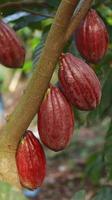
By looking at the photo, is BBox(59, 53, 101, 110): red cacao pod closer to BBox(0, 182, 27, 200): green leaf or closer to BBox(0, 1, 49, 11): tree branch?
BBox(0, 182, 27, 200): green leaf

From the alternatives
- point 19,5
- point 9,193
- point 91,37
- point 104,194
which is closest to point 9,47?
point 91,37

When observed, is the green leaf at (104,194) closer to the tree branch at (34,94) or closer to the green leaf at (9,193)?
the tree branch at (34,94)

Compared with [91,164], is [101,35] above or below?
above

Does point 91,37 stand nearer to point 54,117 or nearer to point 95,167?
point 54,117

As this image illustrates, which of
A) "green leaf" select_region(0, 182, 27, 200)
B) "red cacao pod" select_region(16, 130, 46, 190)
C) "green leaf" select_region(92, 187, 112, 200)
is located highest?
"green leaf" select_region(0, 182, 27, 200)

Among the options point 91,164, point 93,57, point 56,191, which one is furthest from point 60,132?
point 56,191

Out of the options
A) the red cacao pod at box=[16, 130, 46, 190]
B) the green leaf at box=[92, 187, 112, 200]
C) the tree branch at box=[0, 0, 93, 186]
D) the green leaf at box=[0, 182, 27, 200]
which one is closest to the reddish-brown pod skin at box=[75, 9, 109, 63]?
the tree branch at box=[0, 0, 93, 186]

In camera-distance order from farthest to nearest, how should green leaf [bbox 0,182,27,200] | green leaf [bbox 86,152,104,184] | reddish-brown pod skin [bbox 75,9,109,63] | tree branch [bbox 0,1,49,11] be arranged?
green leaf [bbox 86,152,104,184], tree branch [bbox 0,1,49,11], reddish-brown pod skin [bbox 75,9,109,63], green leaf [bbox 0,182,27,200]

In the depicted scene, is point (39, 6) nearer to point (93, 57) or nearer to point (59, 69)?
point (93, 57)
